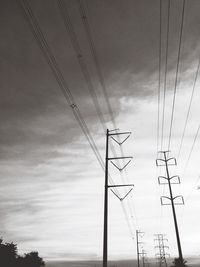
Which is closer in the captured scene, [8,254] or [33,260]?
[8,254]

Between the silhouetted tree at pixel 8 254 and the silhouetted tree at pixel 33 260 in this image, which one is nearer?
A: the silhouetted tree at pixel 8 254

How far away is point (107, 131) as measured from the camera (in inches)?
946

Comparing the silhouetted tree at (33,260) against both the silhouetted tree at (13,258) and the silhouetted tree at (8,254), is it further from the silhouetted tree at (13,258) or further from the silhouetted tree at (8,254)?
the silhouetted tree at (8,254)

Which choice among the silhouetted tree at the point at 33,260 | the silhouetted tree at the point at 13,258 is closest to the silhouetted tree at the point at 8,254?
the silhouetted tree at the point at 13,258

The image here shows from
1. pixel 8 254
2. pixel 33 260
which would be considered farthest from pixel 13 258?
pixel 33 260

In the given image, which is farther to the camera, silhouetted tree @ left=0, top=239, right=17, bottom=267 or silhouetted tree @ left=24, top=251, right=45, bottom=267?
silhouetted tree @ left=24, top=251, right=45, bottom=267

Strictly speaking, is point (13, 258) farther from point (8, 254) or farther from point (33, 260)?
point (33, 260)

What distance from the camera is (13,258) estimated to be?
5878cm

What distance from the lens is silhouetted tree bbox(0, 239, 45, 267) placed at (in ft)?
185

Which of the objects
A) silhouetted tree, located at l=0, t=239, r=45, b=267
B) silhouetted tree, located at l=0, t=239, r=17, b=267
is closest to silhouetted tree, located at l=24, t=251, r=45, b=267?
silhouetted tree, located at l=0, t=239, r=45, b=267

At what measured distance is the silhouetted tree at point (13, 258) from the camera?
2222 inches

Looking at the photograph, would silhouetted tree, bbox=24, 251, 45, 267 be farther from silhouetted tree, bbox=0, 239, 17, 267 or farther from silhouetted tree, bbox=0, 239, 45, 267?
silhouetted tree, bbox=0, 239, 17, 267

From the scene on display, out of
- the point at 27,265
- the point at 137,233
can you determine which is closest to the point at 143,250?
the point at 137,233

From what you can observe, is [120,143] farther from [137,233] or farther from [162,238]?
[162,238]
